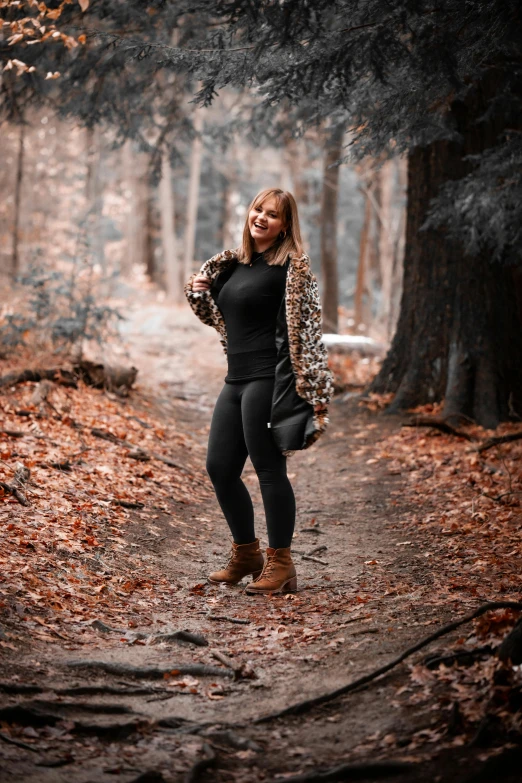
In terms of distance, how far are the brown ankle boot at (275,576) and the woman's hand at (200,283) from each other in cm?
176

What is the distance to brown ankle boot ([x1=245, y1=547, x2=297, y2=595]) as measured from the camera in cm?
498

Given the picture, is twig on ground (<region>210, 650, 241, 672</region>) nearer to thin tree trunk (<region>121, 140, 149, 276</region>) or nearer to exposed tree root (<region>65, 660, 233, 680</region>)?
exposed tree root (<region>65, 660, 233, 680</region>)

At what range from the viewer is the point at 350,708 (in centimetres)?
335

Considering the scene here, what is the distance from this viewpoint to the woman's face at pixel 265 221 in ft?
15.4

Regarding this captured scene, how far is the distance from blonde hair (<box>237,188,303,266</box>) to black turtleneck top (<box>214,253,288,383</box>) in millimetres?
49

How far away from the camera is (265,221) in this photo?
4707mm

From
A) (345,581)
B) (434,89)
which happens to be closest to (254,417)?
(345,581)

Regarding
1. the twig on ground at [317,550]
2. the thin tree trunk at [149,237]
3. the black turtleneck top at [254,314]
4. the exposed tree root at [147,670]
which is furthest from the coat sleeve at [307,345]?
the thin tree trunk at [149,237]

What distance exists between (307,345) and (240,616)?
66.4 inches

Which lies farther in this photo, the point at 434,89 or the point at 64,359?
the point at 64,359

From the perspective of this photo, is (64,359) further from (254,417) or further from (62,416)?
(254,417)

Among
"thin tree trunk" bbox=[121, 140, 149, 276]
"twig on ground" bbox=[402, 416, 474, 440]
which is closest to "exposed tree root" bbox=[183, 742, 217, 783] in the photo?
"twig on ground" bbox=[402, 416, 474, 440]

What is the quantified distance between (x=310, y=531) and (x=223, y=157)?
29801 millimetres

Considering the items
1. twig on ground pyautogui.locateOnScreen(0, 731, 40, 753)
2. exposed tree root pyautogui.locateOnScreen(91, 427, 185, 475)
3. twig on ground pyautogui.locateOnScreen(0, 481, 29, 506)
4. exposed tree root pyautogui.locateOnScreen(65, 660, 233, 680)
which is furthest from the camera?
exposed tree root pyautogui.locateOnScreen(91, 427, 185, 475)
